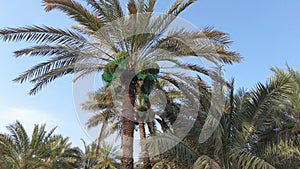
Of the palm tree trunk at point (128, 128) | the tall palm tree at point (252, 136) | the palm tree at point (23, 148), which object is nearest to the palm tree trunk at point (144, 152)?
the palm tree trunk at point (128, 128)

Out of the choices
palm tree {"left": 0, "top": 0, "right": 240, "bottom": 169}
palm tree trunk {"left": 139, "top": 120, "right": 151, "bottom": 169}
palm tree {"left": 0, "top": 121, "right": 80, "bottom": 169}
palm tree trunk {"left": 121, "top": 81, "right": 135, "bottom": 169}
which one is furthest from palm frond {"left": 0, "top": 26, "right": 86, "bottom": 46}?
palm tree {"left": 0, "top": 121, "right": 80, "bottom": 169}

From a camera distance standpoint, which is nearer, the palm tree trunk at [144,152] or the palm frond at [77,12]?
the palm tree trunk at [144,152]

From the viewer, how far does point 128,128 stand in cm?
907

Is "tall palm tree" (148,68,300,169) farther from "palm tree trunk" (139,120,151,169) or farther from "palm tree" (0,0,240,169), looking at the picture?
"palm tree" (0,0,240,169)

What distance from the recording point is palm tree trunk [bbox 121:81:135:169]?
8.77 metres

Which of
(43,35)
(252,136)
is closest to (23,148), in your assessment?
(43,35)

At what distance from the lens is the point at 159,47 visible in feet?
31.4

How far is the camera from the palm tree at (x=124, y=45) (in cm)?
900

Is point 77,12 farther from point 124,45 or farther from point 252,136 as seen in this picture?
point 252,136

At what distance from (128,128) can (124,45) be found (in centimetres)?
231

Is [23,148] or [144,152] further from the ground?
[23,148]

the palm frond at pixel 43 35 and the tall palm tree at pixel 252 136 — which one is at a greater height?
the palm frond at pixel 43 35

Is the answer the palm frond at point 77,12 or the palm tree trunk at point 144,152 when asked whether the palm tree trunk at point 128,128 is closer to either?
the palm tree trunk at point 144,152

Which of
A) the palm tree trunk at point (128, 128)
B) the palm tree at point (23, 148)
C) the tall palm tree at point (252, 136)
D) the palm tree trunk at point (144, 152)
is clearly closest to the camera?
the palm tree trunk at point (144, 152)
